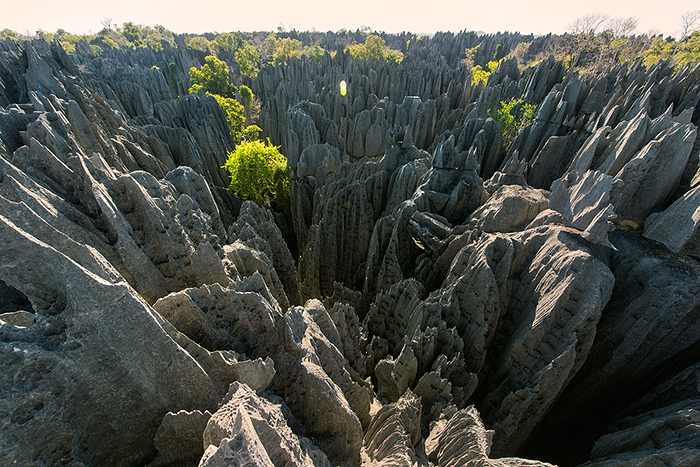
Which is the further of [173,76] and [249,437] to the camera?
[173,76]

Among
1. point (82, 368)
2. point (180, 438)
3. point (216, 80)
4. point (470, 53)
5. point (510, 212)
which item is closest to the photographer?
point (82, 368)

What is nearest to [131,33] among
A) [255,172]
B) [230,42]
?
[230,42]

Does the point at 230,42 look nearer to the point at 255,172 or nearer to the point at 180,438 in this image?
the point at 255,172

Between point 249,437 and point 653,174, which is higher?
point 653,174

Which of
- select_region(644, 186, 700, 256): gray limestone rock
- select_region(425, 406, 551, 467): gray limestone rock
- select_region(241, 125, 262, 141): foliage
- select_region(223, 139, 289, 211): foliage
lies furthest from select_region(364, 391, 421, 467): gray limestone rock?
select_region(241, 125, 262, 141): foliage

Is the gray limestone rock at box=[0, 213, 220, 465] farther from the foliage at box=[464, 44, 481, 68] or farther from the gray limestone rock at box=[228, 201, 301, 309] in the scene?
the foliage at box=[464, 44, 481, 68]

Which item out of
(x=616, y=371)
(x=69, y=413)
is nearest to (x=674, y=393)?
(x=616, y=371)
